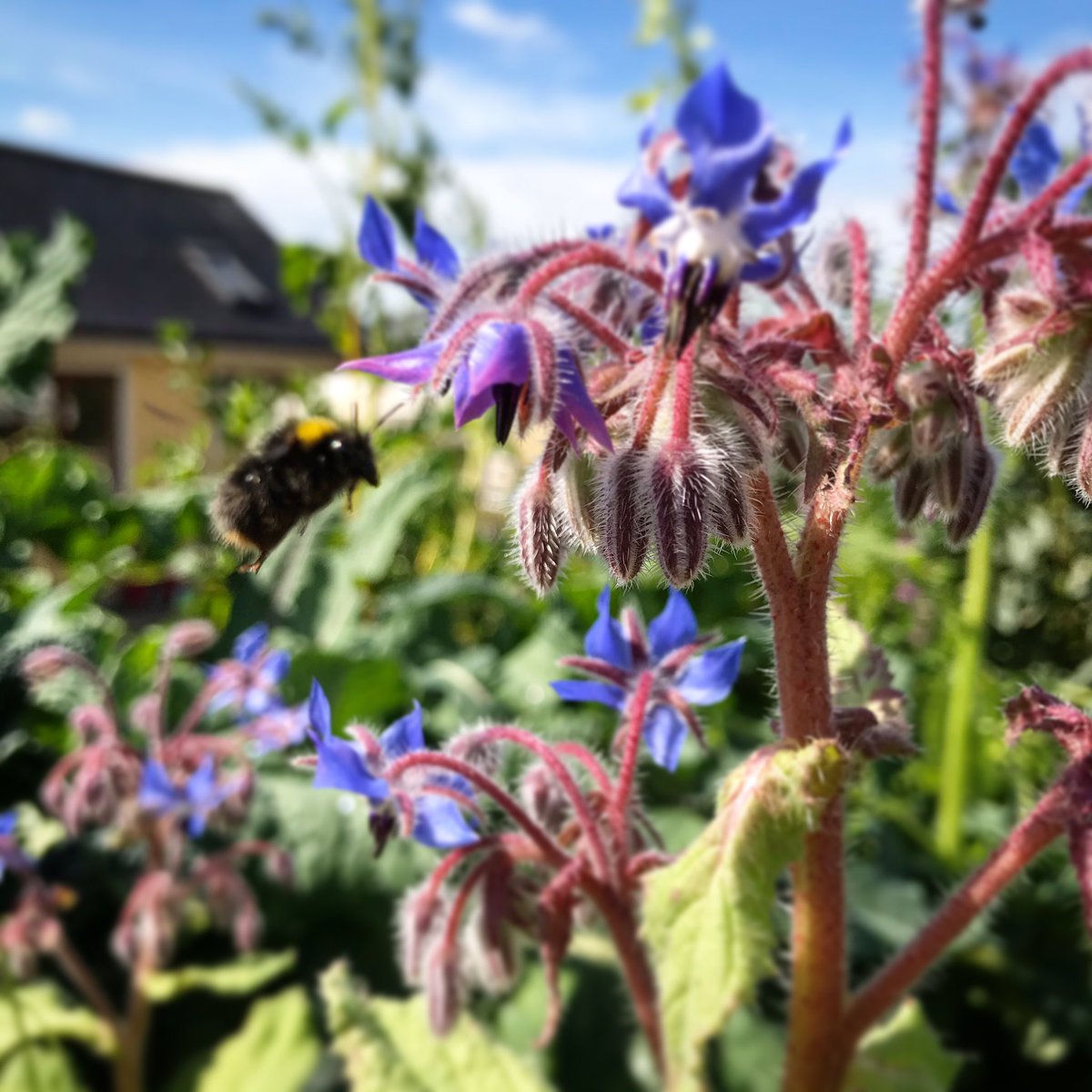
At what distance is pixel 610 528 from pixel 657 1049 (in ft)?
1.71

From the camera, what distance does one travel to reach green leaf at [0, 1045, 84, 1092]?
Answer: 1497 mm

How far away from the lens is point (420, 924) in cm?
89

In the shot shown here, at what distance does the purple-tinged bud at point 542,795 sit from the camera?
878 mm

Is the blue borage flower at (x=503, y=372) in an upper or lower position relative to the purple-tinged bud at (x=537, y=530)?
upper

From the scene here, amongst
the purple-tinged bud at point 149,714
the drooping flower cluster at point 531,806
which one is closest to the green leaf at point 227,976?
the purple-tinged bud at point 149,714

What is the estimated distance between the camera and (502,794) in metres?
0.79

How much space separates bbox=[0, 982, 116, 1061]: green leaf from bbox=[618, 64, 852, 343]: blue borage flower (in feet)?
4.82

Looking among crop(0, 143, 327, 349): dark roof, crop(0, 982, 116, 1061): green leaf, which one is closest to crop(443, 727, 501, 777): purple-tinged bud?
crop(0, 982, 116, 1061): green leaf

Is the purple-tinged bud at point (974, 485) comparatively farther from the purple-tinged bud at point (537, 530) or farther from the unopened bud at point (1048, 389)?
the purple-tinged bud at point (537, 530)

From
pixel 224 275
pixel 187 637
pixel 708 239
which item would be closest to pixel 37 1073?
pixel 187 637

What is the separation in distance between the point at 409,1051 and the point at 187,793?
0.51 m

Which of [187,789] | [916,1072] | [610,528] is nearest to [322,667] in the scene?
[187,789]

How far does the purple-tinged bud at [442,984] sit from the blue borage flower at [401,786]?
0.13 m

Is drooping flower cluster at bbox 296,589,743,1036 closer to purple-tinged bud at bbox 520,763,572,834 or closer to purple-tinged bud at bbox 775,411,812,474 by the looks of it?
purple-tinged bud at bbox 520,763,572,834
